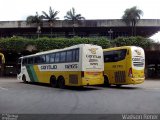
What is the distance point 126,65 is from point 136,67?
0.72 m

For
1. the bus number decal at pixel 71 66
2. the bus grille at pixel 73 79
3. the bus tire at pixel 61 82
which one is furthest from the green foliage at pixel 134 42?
the bus grille at pixel 73 79

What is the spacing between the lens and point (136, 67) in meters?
21.4

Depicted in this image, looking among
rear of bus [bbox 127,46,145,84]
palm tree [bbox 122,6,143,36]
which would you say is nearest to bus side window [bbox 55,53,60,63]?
rear of bus [bbox 127,46,145,84]

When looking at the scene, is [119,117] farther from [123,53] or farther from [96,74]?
[123,53]

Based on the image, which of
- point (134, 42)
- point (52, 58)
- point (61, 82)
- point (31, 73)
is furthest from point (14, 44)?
point (61, 82)

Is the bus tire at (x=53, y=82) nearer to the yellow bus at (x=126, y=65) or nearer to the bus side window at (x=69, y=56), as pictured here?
the bus side window at (x=69, y=56)

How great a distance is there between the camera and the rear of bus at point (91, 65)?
1964cm

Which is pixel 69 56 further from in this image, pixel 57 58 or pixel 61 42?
pixel 61 42

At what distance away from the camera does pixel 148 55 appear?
146 feet

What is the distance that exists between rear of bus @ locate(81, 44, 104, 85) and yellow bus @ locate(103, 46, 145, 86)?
1711mm

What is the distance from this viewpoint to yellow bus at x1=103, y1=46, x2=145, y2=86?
21.1 meters

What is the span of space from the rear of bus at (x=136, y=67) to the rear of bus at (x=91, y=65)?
207cm

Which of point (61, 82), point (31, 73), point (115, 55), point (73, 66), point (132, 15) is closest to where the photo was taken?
point (73, 66)

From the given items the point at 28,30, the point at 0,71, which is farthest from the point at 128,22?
the point at 0,71
